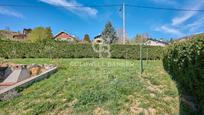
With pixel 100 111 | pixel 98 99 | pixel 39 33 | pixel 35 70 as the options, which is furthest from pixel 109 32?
pixel 100 111

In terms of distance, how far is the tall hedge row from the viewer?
709 inches

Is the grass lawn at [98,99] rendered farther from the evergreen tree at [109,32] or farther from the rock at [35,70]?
the evergreen tree at [109,32]

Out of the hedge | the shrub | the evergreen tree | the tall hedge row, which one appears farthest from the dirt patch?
the evergreen tree

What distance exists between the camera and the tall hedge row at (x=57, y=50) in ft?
59.1

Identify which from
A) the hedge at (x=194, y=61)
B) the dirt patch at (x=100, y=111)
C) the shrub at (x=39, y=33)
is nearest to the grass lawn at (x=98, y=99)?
the dirt patch at (x=100, y=111)

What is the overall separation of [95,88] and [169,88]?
2660 mm

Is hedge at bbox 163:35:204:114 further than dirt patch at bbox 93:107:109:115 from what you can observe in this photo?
No

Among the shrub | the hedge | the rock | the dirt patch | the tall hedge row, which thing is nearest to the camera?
the hedge

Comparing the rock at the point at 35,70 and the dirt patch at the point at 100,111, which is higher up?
the rock at the point at 35,70

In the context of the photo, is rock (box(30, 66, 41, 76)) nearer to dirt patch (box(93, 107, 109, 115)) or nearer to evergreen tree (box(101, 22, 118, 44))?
dirt patch (box(93, 107, 109, 115))

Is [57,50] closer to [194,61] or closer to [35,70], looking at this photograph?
[35,70]

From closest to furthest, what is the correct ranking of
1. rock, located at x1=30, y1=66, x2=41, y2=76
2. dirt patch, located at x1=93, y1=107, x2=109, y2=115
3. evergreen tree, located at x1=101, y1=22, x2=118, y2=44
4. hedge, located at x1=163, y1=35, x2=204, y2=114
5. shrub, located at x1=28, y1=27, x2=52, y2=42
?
hedge, located at x1=163, y1=35, x2=204, y2=114 < dirt patch, located at x1=93, y1=107, x2=109, y2=115 < rock, located at x1=30, y1=66, x2=41, y2=76 < shrub, located at x1=28, y1=27, x2=52, y2=42 < evergreen tree, located at x1=101, y1=22, x2=118, y2=44

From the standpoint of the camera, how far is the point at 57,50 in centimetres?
1838

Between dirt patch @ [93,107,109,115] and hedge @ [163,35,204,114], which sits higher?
hedge @ [163,35,204,114]
